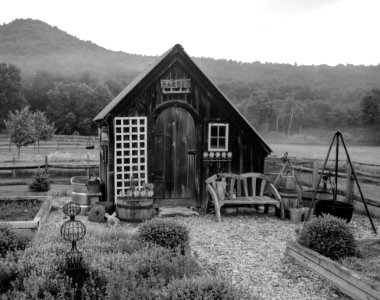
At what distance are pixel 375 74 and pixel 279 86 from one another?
19.7 metres

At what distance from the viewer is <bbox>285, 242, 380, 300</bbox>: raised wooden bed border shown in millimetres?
5016

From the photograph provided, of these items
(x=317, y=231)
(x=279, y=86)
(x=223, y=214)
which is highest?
(x=279, y=86)

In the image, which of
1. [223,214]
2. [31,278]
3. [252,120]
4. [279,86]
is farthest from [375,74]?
[31,278]

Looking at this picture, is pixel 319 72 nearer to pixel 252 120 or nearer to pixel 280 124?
pixel 280 124

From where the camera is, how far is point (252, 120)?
220ft

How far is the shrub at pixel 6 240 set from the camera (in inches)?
251

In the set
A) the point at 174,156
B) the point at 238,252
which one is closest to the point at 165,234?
the point at 238,252

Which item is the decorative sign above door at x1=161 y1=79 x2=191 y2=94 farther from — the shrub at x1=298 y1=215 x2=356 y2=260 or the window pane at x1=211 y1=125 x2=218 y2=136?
the shrub at x1=298 y1=215 x2=356 y2=260

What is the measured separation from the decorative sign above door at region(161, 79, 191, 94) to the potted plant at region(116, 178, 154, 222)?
329cm

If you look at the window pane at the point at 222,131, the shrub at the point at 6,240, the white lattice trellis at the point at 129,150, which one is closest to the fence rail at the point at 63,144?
the white lattice trellis at the point at 129,150

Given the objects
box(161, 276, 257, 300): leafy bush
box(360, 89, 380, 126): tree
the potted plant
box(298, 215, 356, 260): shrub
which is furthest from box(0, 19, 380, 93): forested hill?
box(161, 276, 257, 300): leafy bush

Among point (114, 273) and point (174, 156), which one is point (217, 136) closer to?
point (174, 156)

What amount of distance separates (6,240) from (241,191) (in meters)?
7.65

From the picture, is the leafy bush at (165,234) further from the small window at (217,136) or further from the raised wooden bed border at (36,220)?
the small window at (217,136)
